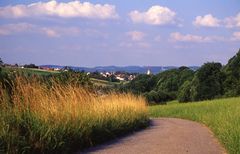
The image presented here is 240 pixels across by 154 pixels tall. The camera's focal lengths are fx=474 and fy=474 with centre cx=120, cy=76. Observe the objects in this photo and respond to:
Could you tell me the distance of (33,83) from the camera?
13.3 metres

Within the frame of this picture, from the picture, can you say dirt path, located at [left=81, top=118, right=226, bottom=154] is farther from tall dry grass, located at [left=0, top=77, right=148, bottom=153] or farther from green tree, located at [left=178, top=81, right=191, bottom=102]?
green tree, located at [left=178, top=81, right=191, bottom=102]

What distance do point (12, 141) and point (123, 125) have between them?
826cm

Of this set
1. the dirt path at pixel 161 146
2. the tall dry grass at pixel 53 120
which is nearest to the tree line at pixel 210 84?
the tall dry grass at pixel 53 120

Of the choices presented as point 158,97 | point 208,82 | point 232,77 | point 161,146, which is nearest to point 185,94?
point 208,82

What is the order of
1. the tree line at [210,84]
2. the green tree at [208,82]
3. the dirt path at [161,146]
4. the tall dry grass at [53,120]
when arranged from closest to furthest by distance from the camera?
the tall dry grass at [53,120]
the dirt path at [161,146]
the tree line at [210,84]
the green tree at [208,82]

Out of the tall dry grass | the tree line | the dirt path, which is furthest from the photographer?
the tree line

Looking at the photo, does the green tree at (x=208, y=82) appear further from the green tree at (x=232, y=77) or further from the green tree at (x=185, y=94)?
the green tree at (x=232, y=77)

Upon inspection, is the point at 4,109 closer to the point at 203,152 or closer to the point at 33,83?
the point at 33,83

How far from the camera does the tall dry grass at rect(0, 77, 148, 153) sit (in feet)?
34.0

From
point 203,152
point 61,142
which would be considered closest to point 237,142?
point 203,152

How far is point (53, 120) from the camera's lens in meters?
12.2

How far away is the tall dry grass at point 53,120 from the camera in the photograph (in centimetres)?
1038

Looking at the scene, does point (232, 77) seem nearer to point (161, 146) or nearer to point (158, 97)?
point (158, 97)

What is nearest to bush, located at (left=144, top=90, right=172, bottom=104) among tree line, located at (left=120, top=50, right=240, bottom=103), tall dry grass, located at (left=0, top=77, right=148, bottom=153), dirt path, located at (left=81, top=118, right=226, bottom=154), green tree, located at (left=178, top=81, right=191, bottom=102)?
tree line, located at (left=120, top=50, right=240, bottom=103)
